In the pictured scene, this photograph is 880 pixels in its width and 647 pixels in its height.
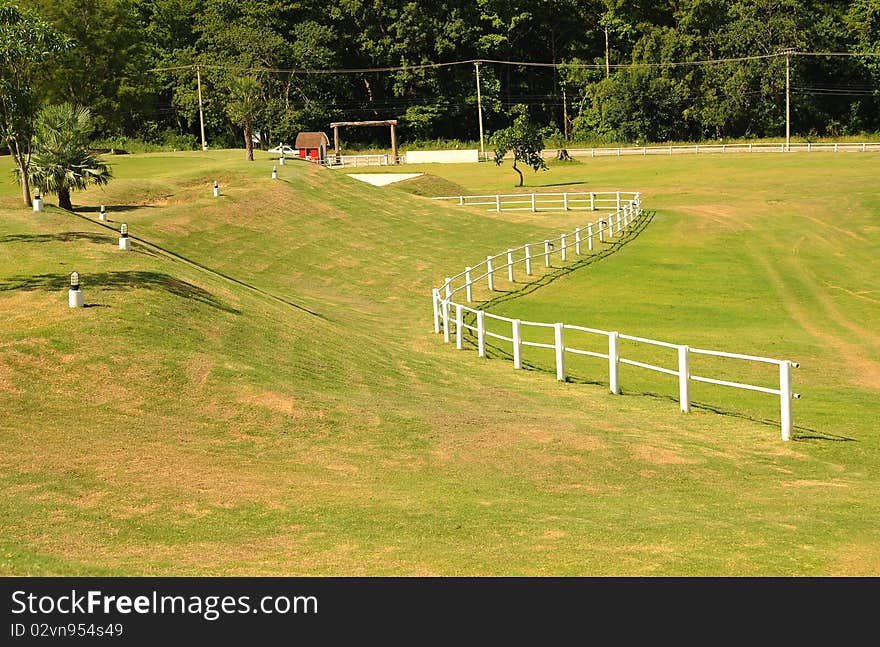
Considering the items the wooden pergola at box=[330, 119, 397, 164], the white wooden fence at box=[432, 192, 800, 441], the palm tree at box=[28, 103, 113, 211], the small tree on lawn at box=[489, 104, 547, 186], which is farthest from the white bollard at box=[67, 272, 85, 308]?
the wooden pergola at box=[330, 119, 397, 164]

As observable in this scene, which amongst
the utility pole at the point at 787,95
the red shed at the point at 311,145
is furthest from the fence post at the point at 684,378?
the utility pole at the point at 787,95

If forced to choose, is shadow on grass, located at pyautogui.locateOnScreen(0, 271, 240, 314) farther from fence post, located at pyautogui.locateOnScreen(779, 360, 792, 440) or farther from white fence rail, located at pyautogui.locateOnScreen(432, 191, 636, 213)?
white fence rail, located at pyautogui.locateOnScreen(432, 191, 636, 213)

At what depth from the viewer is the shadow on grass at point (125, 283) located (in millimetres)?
25906

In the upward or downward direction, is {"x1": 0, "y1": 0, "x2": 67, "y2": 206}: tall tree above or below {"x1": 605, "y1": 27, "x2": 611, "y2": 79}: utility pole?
below

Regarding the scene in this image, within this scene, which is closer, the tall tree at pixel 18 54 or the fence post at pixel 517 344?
the tall tree at pixel 18 54

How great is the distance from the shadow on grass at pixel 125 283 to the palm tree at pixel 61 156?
18717mm

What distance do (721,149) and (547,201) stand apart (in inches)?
2154

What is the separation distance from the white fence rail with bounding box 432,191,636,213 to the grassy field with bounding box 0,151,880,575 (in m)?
27.3

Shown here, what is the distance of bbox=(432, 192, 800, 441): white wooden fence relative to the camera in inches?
800

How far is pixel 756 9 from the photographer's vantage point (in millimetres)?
126188

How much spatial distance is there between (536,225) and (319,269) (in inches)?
736

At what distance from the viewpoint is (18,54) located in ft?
85.1

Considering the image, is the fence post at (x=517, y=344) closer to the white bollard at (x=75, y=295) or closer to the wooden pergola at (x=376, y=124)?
the white bollard at (x=75, y=295)

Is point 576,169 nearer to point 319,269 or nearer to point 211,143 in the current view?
point 211,143
